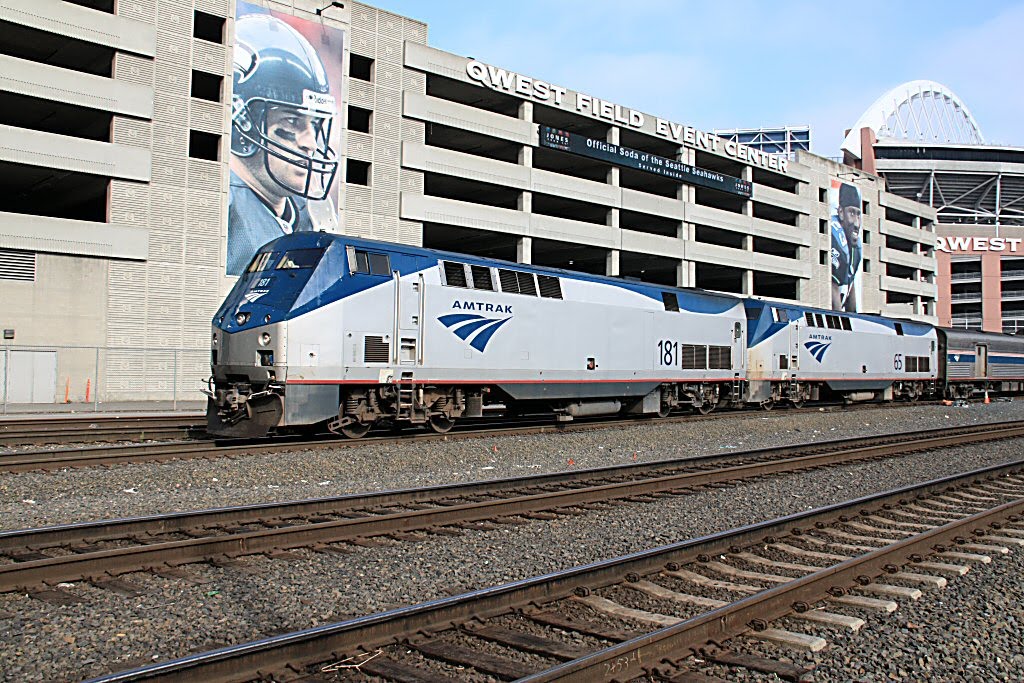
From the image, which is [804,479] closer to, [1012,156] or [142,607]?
[142,607]

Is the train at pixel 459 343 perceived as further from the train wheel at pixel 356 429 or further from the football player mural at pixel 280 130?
the football player mural at pixel 280 130

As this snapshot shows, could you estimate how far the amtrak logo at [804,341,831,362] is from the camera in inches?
1156

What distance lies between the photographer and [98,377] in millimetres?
29391

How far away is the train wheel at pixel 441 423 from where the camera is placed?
17.7 meters

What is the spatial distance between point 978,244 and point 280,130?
98055mm

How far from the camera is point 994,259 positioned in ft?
340

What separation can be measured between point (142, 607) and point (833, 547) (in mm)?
6410

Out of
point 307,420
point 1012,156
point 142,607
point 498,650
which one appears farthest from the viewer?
point 1012,156

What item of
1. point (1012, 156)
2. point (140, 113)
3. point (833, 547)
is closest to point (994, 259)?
point (1012, 156)

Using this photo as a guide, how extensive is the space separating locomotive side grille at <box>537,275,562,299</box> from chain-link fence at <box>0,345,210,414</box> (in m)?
14.4

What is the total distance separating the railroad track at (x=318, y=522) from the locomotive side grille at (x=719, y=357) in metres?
11.4

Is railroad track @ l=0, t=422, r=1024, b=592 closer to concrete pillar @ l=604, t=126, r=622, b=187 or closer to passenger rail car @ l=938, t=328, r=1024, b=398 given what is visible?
passenger rail car @ l=938, t=328, r=1024, b=398

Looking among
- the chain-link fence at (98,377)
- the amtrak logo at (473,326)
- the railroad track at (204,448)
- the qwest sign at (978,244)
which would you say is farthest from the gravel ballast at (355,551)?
the qwest sign at (978,244)

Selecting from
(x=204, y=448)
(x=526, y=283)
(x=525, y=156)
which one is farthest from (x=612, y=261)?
(x=204, y=448)
